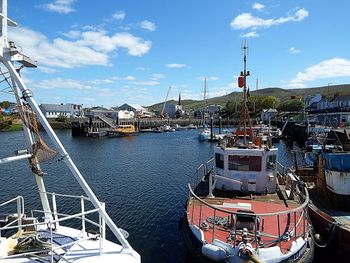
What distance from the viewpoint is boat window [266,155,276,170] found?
58.9ft

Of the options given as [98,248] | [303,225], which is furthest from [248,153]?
[98,248]

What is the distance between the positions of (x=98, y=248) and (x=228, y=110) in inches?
7358

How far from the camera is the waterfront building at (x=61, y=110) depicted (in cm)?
15200

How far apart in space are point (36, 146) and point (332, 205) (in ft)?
55.4

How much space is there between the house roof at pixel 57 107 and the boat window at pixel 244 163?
485 ft

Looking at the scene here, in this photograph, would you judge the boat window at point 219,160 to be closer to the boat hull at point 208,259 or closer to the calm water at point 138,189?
the calm water at point 138,189

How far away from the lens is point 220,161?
61.0 ft

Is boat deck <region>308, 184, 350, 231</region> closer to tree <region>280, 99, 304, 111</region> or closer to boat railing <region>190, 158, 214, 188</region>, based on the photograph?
boat railing <region>190, 158, 214, 188</region>

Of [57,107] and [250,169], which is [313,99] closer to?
[57,107]

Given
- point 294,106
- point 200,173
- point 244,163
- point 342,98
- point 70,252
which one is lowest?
point 200,173

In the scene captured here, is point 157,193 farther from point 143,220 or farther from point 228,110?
point 228,110

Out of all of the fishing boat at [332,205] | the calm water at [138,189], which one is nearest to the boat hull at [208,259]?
the fishing boat at [332,205]

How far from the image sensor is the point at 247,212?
13047mm

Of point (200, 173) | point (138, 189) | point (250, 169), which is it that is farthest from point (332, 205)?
point (200, 173)
